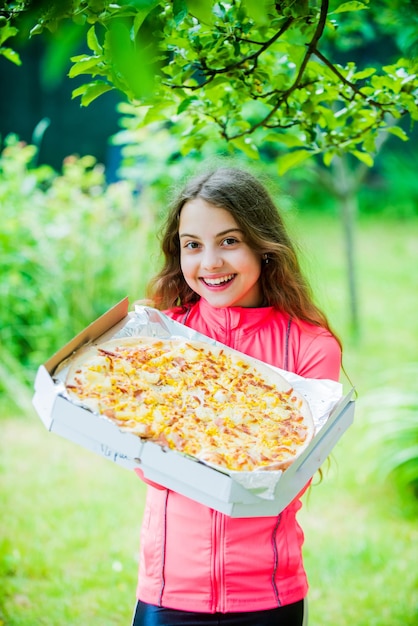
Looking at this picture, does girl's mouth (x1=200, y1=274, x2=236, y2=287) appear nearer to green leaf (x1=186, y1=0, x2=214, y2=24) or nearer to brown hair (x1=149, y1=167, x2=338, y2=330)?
brown hair (x1=149, y1=167, x2=338, y2=330)

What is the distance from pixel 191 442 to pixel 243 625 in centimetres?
47

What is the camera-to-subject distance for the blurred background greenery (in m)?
2.86

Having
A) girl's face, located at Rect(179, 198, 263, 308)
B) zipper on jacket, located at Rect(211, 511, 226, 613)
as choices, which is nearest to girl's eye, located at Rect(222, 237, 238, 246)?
girl's face, located at Rect(179, 198, 263, 308)

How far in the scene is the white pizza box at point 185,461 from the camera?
1199mm

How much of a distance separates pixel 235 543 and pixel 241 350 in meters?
0.42

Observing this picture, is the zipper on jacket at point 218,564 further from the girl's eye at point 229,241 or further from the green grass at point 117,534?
the green grass at point 117,534

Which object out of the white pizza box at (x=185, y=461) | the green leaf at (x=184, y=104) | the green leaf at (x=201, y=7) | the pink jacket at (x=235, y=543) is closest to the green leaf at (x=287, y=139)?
the green leaf at (x=184, y=104)

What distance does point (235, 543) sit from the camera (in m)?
1.53

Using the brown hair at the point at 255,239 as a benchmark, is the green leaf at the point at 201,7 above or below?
above

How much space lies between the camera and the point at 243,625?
1531 mm

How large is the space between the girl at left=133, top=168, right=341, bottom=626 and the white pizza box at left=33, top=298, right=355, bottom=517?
0.86ft

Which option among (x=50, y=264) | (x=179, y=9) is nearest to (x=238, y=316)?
(x=179, y=9)

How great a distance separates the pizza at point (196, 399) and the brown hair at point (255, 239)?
9.2 inches

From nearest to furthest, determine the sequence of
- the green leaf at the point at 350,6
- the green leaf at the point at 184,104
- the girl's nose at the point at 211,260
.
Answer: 1. the green leaf at the point at 350,6
2. the girl's nose at the point at 211,260
3. the green leaf at the point at 184,104
